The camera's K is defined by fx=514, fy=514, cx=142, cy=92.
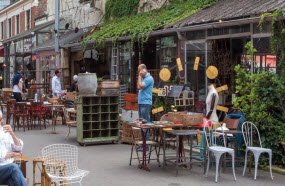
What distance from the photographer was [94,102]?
552 inches

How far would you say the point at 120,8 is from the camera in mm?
22078

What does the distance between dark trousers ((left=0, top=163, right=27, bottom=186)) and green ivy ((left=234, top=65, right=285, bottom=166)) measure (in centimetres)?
538

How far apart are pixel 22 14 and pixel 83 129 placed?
26.4 m

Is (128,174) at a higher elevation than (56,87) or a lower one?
lower

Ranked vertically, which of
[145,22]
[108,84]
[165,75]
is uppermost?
[145,22]

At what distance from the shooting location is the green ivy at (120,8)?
21.2 meters

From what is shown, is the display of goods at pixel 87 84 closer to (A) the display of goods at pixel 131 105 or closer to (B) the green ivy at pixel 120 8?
(A) the display of goods at pixel 131 105

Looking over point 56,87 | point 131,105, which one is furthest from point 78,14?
point 131,105

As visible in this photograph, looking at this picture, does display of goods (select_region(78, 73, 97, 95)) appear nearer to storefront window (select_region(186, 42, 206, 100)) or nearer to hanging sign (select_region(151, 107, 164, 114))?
hanging sign (select_region(151, 107, 164, 114))

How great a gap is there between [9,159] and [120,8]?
15548mm

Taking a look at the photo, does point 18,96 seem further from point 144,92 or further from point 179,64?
point 144,92

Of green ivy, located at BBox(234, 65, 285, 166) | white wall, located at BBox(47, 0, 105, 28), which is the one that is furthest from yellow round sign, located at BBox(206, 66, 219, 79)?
white wall, located at BBox(47, 0, 105, 28)

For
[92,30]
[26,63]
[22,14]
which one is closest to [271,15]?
[92,30]

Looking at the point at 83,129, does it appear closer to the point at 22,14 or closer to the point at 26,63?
the point at 26,63
